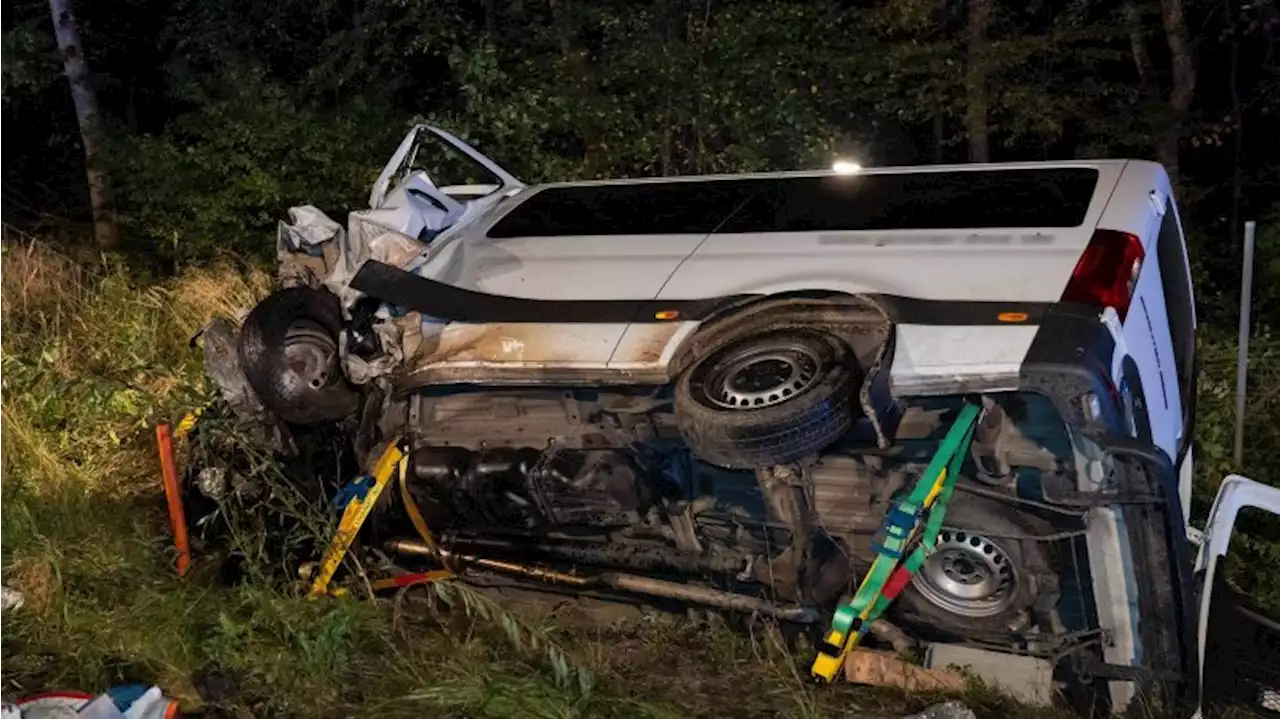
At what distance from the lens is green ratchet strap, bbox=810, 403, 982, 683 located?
3152 millimetres

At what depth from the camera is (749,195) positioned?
14.4 feet

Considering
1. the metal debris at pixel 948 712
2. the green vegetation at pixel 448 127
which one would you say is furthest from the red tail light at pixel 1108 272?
the green vegetation at pixel 448 127

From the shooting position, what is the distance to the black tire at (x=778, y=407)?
312 centimetres

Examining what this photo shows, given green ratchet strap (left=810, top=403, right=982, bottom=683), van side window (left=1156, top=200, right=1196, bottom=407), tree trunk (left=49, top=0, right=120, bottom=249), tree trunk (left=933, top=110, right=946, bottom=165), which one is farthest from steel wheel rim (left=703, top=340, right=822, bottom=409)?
tree trunk (left=49, top=0, right=120, bottom=249)

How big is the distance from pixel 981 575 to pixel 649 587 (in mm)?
1079

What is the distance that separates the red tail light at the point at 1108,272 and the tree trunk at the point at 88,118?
Answer: 882 centimetres

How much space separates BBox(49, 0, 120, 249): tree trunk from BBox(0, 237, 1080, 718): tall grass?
16.5 ft

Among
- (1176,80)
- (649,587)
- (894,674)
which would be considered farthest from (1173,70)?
(649,587)

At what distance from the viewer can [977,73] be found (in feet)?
26.1

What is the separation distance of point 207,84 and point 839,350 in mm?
7998

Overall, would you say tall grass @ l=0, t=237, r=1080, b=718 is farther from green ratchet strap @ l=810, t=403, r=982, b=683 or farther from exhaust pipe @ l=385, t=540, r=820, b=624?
green ratchet strap @ l=810, t=403, r=982, b=683

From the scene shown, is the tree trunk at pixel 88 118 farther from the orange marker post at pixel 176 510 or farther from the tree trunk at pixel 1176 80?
the tree trunk at pixel 1176 80

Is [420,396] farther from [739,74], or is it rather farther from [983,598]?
[739,74]

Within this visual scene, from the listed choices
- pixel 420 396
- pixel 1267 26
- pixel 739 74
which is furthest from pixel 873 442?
pixel 1267 26
